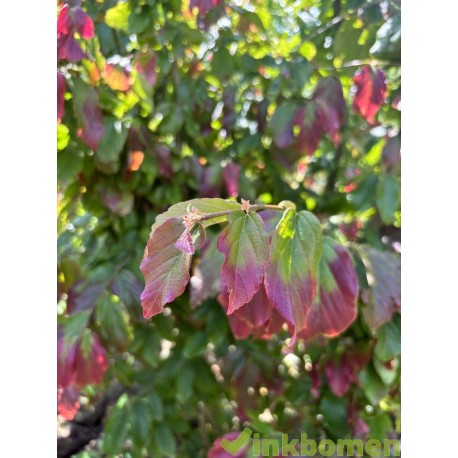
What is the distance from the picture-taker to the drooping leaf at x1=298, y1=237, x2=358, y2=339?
1.91ft

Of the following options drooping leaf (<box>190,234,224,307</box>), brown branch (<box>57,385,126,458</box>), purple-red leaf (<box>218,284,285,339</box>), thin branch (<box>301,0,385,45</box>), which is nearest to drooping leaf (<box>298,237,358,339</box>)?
purple-red leaf (<box>218,284,285,339</box>)

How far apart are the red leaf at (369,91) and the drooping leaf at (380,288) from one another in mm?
310

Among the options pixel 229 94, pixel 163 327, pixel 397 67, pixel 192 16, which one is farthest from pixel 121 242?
pixel 397 67

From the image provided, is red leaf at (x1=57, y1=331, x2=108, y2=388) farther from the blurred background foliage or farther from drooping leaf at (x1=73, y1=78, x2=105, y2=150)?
drooping leaf at (x1=73, y1=78, x2=105, y2=150)

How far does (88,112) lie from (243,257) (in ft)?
1.47

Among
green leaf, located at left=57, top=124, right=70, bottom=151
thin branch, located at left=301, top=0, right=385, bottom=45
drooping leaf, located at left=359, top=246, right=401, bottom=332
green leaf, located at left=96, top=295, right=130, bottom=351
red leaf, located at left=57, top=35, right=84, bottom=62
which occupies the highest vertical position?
red leaf, located at left=57, top=35, right=84, bottom=62

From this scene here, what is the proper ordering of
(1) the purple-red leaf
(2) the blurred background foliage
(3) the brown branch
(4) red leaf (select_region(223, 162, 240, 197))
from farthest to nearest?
(3) the brown branch → (4) red leaf (select_region(223, 162, 240, 197)) → (2) the blurred background foliage → (1) the purple-red leaf

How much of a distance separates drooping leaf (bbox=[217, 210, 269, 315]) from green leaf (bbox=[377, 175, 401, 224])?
47 centimetres

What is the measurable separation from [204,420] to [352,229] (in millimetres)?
530

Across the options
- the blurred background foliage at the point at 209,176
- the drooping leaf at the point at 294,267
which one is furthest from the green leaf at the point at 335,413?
the drooping leaf at the point at 294,267

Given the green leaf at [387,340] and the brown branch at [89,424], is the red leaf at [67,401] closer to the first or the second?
the brown branch at [89,424]

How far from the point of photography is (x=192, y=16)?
3.14 feet

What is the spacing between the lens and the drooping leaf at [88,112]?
0.74m
